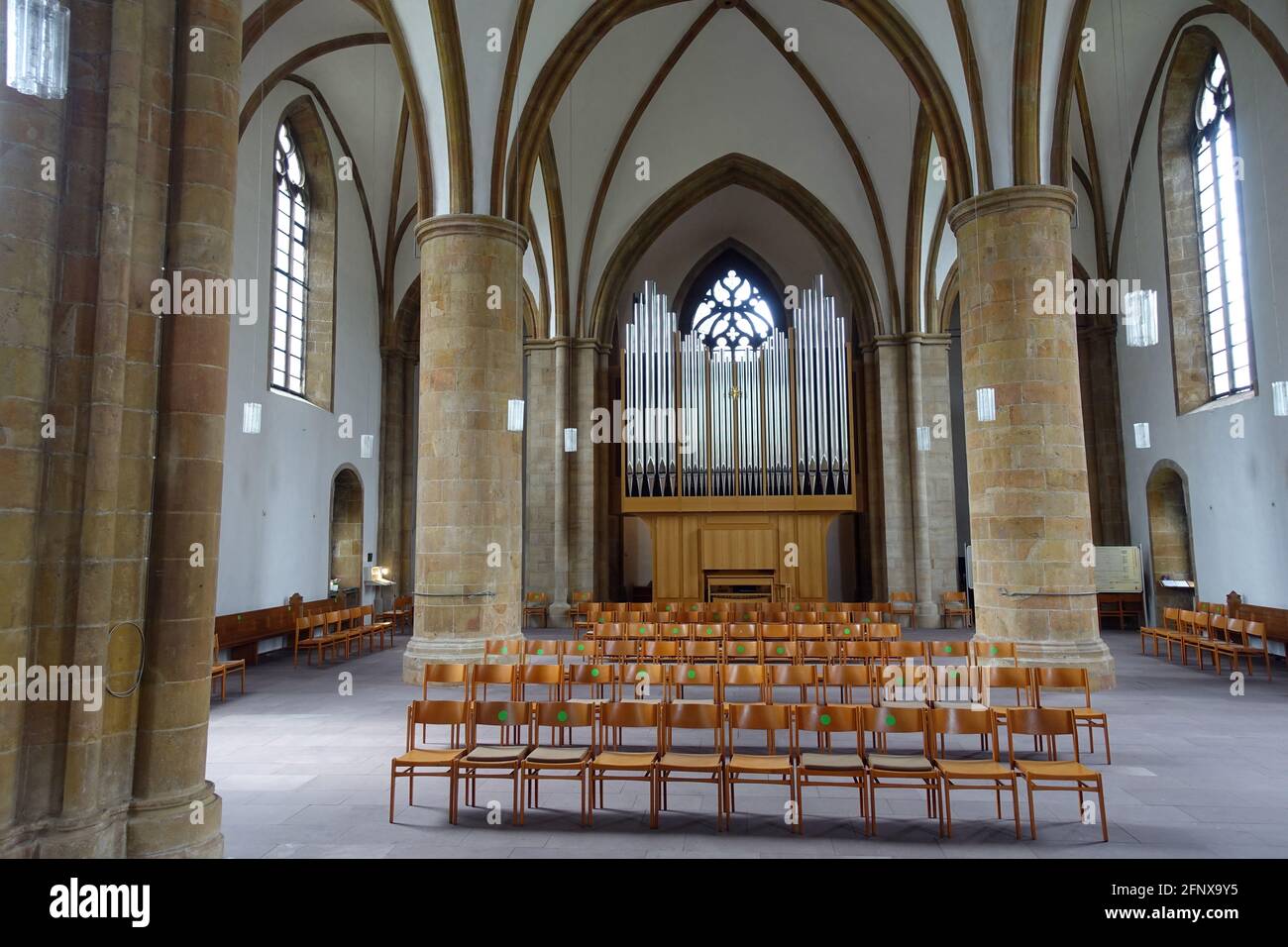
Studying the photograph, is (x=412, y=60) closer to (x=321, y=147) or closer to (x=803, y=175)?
(x=321, y=147)

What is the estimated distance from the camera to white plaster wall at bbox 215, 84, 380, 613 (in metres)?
13.9

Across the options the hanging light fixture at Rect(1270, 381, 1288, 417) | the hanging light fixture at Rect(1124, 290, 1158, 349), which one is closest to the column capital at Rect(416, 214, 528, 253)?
the hanging light fixture at Rect(1124, 290, 1158, 349)

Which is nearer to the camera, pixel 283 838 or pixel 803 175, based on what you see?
pixel 283 838

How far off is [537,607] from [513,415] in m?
8.60

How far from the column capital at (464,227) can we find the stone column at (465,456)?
0.01 m

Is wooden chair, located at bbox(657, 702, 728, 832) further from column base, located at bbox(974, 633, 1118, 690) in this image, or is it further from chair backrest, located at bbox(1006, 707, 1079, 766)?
column base, located at bbox(974, 633, 1118, 690)

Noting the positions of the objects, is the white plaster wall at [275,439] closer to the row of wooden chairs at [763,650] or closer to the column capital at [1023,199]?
the row of wooden chairs at [763,650]

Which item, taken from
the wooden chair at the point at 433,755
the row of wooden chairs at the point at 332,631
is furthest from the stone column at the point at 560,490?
the wooden chair at the point at 433,755

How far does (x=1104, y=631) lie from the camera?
1755 centimetres

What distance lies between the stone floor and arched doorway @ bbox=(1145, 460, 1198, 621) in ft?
30.6

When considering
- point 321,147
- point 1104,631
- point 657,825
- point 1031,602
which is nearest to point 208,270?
point 657,825

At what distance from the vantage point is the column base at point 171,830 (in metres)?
4.46

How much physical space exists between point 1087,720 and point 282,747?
271 inches

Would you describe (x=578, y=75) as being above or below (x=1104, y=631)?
above
